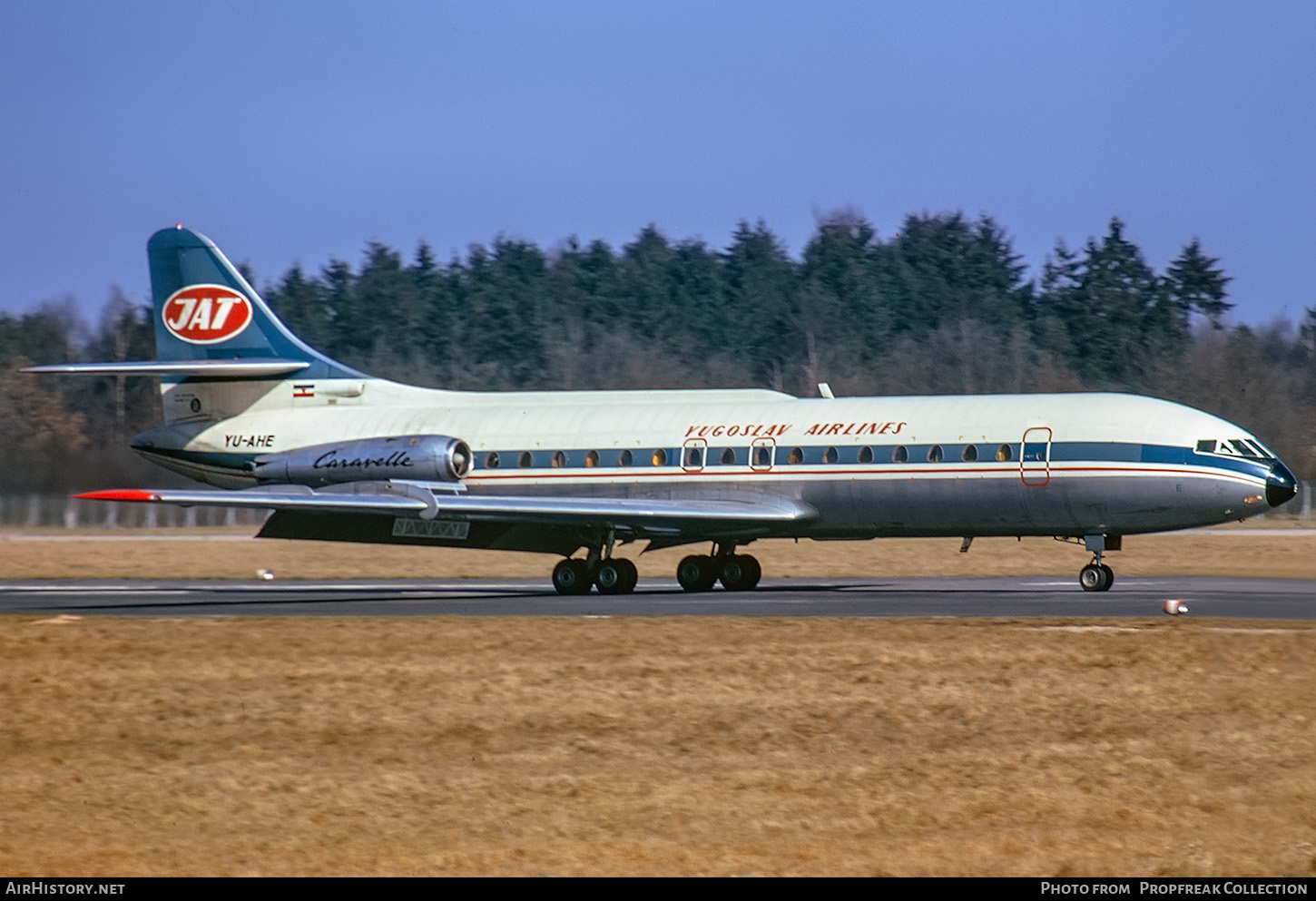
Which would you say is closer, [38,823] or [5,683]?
[38,823]

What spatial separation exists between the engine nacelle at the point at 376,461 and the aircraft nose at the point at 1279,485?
1461 cm

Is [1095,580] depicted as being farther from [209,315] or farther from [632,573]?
[209,315]

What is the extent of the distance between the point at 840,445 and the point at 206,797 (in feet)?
61.2

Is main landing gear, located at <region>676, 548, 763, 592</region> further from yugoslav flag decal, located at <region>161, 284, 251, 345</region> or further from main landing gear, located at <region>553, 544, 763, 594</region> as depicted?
yugoslav flag decal, located at <region>161, 284, 251, 345</region>

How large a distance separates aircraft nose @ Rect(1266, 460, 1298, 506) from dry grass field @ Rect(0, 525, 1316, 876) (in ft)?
27.6

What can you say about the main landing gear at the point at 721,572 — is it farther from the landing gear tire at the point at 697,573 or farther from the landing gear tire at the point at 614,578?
the landing gear tire at the point at 614,578

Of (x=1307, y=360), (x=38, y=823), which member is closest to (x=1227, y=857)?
(x=38, y=823)

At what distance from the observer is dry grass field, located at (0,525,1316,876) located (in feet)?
36.1

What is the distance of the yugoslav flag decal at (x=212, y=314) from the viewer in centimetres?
3572

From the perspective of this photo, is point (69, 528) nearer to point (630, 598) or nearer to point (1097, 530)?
point (630, 598)

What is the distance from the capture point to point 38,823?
11883 millimetres

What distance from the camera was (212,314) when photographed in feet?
117

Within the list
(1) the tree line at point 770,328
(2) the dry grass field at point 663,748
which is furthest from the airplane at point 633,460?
(1) the tree line at point 770,328

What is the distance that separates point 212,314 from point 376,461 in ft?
19.7
